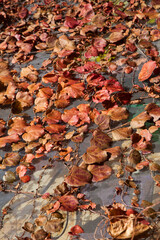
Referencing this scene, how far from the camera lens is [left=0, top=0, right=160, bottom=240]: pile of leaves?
0.96 m

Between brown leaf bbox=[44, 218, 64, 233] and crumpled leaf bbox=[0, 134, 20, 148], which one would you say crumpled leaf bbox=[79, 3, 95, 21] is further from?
brown leaf bbox=[44, 218, 64, 233]

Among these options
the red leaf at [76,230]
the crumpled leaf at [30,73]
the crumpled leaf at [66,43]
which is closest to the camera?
the red leaf at [76,230]

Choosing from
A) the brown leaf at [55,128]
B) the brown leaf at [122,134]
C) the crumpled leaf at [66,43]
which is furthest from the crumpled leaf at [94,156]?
the crumpled leaf at [66,43]

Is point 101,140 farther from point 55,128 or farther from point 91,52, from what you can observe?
point 91,52

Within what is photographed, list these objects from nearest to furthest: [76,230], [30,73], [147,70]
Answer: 1. [76,230]
2. [147,70]
3. [30,73]

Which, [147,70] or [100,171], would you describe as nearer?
[100,171]

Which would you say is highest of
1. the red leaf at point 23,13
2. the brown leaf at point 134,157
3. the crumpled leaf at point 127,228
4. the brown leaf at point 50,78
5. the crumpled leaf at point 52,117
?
the red leaf at point 23,13

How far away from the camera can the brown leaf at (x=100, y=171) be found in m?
0.99

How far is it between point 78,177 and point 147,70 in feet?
2.42

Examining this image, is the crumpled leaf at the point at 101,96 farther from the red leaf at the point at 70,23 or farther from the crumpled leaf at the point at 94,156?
the red leaf at the point at 70,23

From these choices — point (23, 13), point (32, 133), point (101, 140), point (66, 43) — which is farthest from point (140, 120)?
point (23, 13)

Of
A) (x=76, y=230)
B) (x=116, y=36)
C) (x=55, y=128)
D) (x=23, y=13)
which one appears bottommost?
(x=76, y=230)

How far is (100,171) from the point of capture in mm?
1001

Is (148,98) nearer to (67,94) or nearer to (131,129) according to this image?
(131,129)
